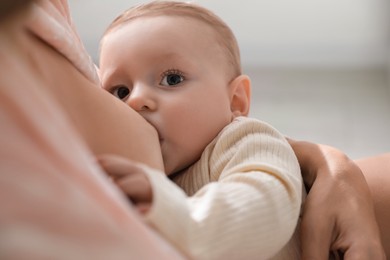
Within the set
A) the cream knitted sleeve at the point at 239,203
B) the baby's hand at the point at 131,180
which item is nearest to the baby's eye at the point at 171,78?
the cream knitted sleeve at the point at 239,203

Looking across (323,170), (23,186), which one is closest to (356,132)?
(323,170)

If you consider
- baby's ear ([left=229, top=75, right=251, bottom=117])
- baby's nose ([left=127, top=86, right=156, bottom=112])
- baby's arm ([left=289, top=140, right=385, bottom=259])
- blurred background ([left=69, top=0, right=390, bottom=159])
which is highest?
baby's nose ([left=127, top=86, right=156, bottom=112])

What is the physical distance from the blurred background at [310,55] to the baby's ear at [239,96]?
66.7 inches

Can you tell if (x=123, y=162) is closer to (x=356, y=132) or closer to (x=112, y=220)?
(x=112, y=220)

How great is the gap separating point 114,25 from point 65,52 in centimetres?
47

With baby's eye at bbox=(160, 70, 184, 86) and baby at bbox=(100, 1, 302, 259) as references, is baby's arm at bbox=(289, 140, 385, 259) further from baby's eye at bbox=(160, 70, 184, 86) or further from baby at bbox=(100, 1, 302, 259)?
baby's eye at bbox=(160, 70, 184, 86)

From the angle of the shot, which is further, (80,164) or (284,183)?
(284,183)

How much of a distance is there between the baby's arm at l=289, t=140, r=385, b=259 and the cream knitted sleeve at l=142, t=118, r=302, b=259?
0.34ft

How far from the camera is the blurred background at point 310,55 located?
292 centimetres

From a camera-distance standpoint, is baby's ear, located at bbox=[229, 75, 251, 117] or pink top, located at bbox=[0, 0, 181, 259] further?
baby's ear, located at bbox=[229, 75, 251, 117]

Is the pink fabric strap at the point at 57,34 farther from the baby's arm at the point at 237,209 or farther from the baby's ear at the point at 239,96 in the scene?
the baby's ear at the point at 239,96

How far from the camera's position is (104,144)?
2.06 ft

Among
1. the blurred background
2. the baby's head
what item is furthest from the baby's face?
the blurred background

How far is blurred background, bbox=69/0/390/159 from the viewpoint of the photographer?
2.92m
